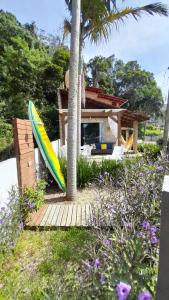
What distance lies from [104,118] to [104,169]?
10.4 m

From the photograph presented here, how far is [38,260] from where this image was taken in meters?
3.62

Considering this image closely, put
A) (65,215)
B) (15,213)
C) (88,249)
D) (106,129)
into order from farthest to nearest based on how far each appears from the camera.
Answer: (106,129) < (65,215) < (15,213) < (88,249)

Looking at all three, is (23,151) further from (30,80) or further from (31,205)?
(30,80)

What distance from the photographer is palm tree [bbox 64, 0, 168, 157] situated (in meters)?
8.95

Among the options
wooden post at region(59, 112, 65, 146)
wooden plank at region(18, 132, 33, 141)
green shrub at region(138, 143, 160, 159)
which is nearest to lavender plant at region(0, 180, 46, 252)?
wooden plank at region(18, 132, 33, 141)

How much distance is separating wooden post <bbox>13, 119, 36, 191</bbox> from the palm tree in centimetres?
361

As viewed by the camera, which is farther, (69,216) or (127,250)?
(69,216)

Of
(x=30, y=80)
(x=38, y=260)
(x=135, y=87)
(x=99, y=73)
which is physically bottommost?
(x=38, y=260)

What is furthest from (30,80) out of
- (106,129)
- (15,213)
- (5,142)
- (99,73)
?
(99,73)

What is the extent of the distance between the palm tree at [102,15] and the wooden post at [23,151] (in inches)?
142

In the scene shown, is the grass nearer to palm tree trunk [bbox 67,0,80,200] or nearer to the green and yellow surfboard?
palm tree trunk [bbox 67,0,80,200]

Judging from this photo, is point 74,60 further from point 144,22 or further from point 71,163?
point 144,22

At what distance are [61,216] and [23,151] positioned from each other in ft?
5.08

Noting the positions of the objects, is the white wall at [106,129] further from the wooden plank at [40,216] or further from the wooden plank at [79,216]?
the wooden plank at [40,216]
